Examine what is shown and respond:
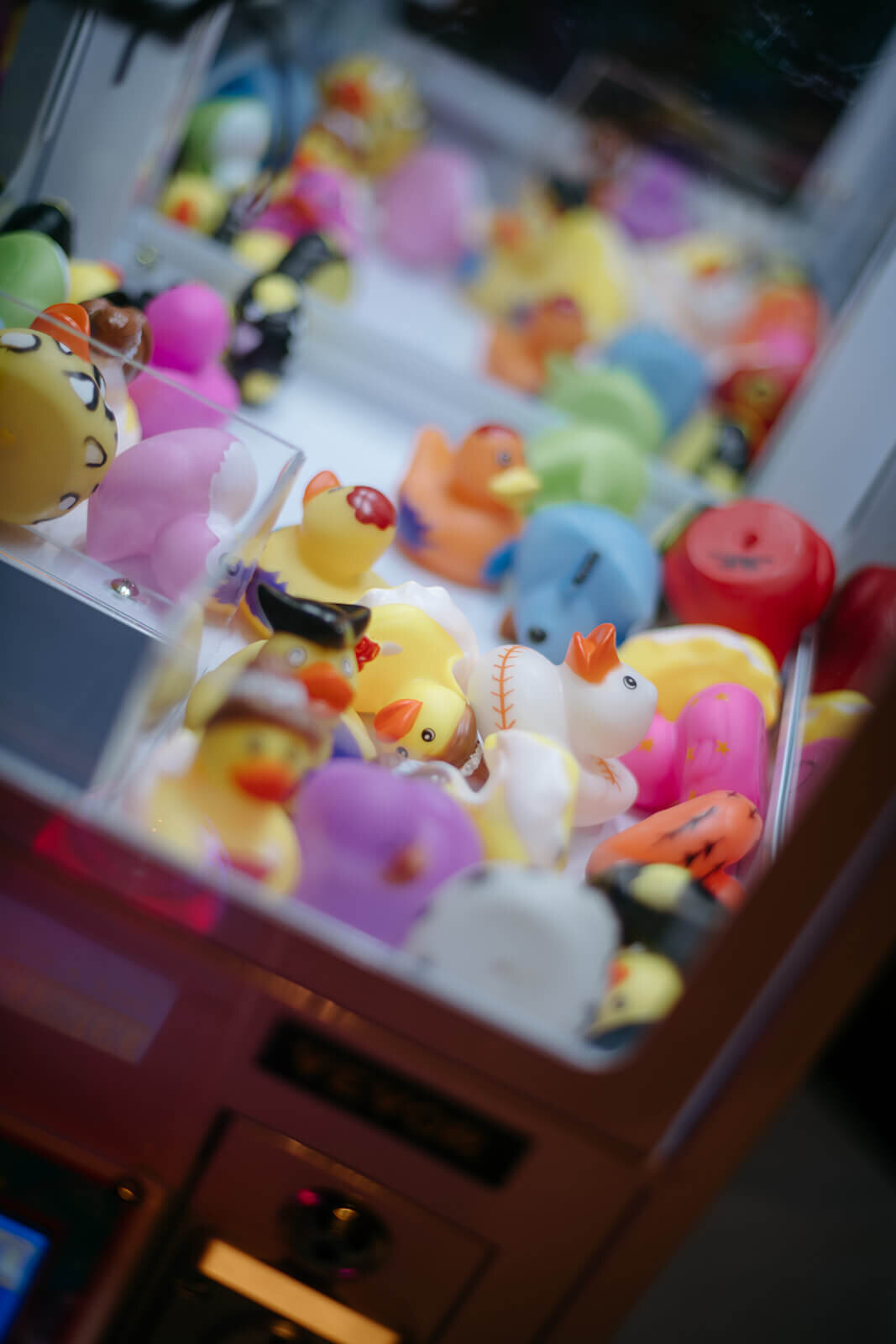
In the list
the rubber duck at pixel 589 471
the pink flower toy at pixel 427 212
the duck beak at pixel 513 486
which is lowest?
the duck beak at pixel 513 486

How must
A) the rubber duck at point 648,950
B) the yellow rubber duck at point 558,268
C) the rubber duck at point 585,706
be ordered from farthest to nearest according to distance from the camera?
the yellow rubber duck at point 558,268 → the rubber duck at point 585,706 → the rubber duck at point 648,950

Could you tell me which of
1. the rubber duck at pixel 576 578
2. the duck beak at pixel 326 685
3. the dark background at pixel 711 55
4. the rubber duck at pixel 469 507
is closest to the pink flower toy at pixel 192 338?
the rubber duck at pixel 469 507

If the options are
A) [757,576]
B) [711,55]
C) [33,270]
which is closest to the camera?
[33,270]

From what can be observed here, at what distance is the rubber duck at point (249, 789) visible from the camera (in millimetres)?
546

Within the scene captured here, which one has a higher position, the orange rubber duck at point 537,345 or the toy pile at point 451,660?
the orange rubber duck at point 537,345

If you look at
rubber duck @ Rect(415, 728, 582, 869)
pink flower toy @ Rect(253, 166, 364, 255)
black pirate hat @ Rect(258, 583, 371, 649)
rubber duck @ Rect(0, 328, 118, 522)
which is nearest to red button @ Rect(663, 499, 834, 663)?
rubber duck @ Rect(415, 728, 582, 869)

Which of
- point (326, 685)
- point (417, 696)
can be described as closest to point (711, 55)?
point (417, 696)

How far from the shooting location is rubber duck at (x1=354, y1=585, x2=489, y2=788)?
704 mm

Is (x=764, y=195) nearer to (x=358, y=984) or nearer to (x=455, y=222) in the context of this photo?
(x=455, y=222)

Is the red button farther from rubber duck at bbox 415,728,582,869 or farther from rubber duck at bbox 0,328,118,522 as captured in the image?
rubber duck at bbox 0,328,118,522

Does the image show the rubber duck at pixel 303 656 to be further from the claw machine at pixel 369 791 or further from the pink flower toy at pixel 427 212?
the pink flower toy at pixel 427 212

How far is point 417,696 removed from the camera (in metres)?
0.74

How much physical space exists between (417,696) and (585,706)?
0.42ft

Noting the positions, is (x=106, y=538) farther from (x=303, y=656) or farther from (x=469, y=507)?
(x=469, y=507)
